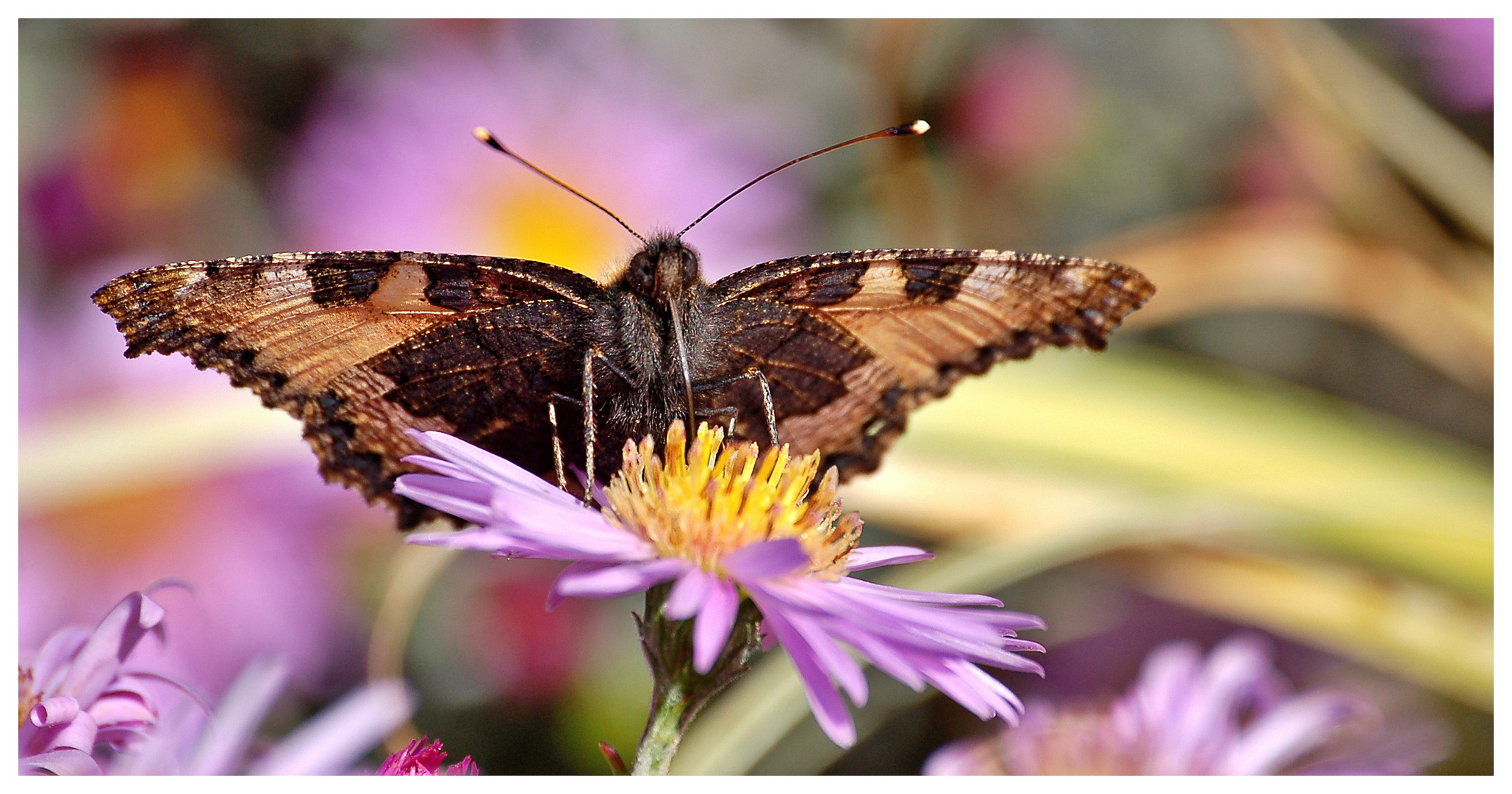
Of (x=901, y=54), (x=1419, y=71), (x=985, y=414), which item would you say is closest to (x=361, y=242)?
(x=901, y=54)

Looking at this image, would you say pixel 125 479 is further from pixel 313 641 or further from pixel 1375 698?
pixel 1375 698

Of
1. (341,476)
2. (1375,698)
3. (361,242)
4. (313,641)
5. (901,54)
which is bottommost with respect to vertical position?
(1375,698)

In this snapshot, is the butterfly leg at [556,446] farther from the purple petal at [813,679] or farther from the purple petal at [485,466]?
the purple petal at [813,679]

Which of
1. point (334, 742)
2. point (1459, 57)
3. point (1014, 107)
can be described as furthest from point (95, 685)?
point (1459, 57)

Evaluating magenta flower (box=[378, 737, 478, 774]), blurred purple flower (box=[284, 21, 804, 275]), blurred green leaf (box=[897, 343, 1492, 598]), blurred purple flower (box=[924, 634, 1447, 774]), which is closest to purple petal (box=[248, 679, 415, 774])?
magenta flower (box=[378, 737, 478, 774])

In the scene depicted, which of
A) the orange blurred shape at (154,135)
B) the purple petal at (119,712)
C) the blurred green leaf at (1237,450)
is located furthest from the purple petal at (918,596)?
the orange blurred shape at (154,135)

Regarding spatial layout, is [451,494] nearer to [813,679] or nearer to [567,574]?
[567,574]
